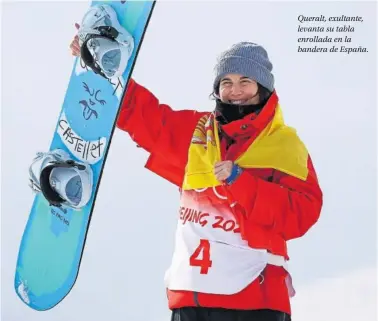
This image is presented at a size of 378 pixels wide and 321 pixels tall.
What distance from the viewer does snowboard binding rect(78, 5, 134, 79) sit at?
2.56m

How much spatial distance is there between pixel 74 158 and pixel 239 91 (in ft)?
2.50

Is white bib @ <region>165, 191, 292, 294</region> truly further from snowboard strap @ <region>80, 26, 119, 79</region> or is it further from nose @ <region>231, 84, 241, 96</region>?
snowboard strap @ <region>80, 26, 119, 79</region>

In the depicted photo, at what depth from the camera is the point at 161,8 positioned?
494cm

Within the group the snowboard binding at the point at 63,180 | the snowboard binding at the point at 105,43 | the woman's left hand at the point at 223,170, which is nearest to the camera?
the woman's left hand at the point at 223,170

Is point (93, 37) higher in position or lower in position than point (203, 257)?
higher

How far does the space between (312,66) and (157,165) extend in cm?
271

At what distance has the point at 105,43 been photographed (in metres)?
2.55

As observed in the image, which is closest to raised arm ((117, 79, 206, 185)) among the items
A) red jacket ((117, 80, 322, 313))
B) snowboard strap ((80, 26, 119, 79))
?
red jacket ((117, 80, 322, 313))

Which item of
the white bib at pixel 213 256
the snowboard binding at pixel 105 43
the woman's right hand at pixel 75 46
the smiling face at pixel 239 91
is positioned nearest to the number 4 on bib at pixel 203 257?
the white bib at pixel 213 256

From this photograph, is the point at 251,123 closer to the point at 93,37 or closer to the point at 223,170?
the point at 223,170

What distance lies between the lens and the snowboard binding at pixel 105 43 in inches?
101

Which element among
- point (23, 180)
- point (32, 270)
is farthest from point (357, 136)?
point (32, 270)

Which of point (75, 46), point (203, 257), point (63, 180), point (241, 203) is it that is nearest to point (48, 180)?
point (63, 180)

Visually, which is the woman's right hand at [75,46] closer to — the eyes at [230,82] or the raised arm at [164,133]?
the raised arm at [164,133]
